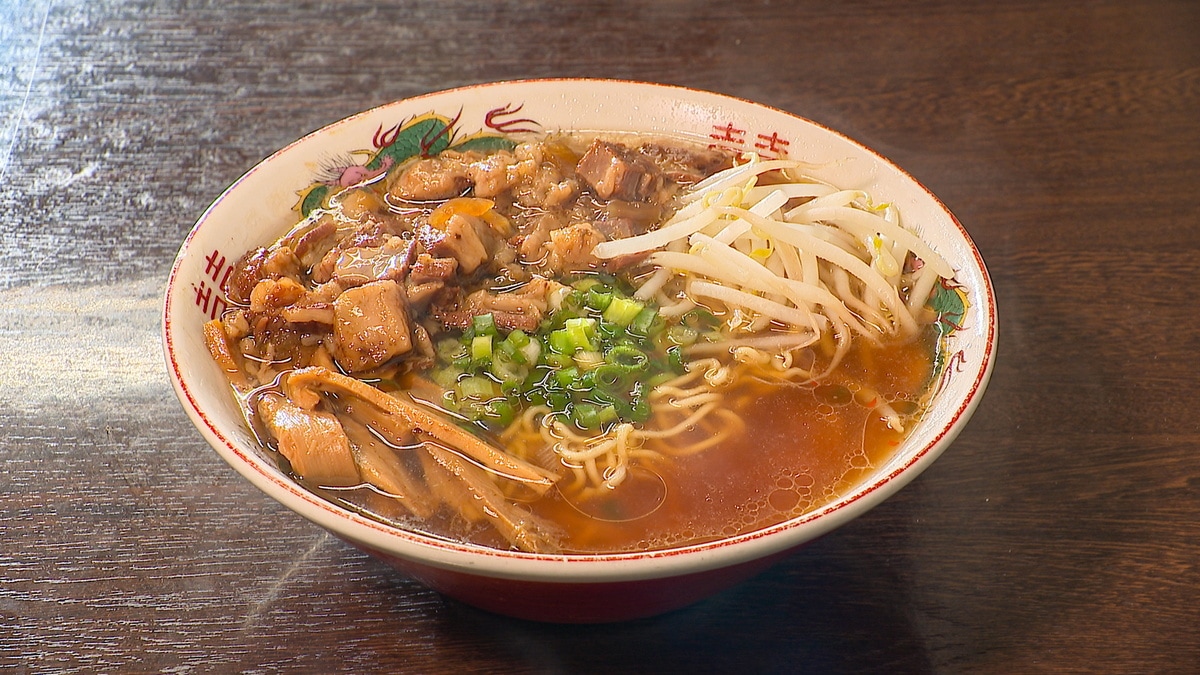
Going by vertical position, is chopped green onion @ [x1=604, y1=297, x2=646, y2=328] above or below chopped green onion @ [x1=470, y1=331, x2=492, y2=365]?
above

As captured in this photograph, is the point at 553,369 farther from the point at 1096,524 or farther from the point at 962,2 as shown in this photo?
the point at 962,2

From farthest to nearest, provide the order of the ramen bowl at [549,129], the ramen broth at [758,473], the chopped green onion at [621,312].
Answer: the chopped green onion at [621,312] < the ramen broth at [758,473] < the ramen bowl at [549,129]

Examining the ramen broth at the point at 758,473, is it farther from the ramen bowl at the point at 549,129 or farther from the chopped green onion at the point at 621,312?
the chopped green onion at the point at 621,312

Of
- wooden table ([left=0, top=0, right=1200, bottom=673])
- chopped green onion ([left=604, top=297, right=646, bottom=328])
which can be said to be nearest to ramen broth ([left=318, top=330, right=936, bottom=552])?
wooden table ([left=0, top=0, right=1200, bottom=673])

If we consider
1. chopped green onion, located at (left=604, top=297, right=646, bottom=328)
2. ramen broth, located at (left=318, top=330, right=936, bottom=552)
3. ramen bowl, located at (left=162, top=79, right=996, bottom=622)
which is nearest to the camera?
ramen bowl, located at (left=162, top=79, right=996, bottom=622)

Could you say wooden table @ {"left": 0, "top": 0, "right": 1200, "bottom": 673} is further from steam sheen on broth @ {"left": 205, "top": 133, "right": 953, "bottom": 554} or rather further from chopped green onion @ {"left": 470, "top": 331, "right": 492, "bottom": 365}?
chopped green onion @ {"left": 470, "top": 331, "right": 492, "bottom": 365}

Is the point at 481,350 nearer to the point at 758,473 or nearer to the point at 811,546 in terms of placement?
the point at 758,473

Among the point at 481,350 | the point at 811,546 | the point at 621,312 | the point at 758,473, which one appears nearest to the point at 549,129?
the point at 621,312

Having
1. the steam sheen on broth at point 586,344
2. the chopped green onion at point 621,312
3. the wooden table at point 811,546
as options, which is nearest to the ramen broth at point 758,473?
the steam sheen on broth at point 586,344
